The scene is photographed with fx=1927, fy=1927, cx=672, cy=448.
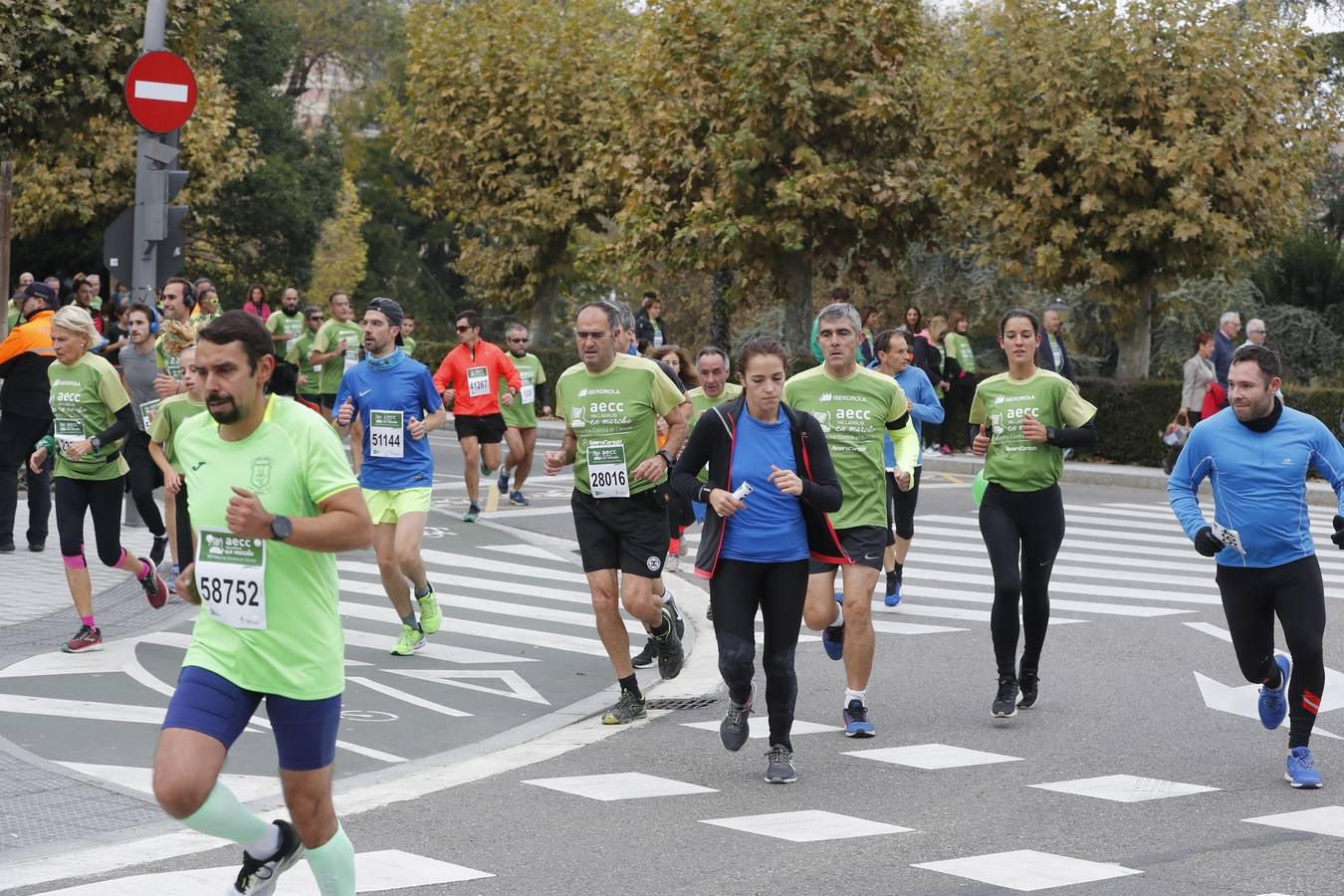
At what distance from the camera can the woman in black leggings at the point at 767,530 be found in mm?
7777

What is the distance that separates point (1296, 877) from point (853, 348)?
346cm

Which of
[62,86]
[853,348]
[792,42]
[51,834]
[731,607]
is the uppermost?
[792,42]

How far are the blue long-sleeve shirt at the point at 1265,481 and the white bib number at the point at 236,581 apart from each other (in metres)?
4.17

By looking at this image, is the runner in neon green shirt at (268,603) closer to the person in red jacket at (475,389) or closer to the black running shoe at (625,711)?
the black running shoe at (625,711)

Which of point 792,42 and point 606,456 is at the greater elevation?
point 792,42

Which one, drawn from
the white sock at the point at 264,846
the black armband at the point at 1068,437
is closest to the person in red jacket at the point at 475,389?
the black armband at the point at 1068,437

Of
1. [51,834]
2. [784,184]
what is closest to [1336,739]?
[51,834]

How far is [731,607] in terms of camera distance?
7.82m

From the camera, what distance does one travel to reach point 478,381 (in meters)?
18.1

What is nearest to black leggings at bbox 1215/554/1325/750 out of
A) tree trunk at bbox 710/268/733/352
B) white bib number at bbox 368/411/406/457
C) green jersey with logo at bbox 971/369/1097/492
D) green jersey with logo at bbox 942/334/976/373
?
green jersey with logo at bbox 971/369/1097/492

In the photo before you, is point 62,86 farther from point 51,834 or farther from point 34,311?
point 51,834

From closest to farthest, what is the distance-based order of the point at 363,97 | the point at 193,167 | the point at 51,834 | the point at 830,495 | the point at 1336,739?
the point at 51,834, the point at 830,495, the point at 1336,739, the point at 193,167, the point at 363,97

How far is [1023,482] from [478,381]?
9523 millimetres

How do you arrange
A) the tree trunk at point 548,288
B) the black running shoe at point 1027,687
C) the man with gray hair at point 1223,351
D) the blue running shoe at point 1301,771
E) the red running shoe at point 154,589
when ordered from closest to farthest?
1. the blue running shoe at point 1301,771
2. the black running shoe at point 1027,687
3. the red running shoe at point 154,589
4. the man with gray hair at point 1223,351
5. the tree trunk at point 548,288
